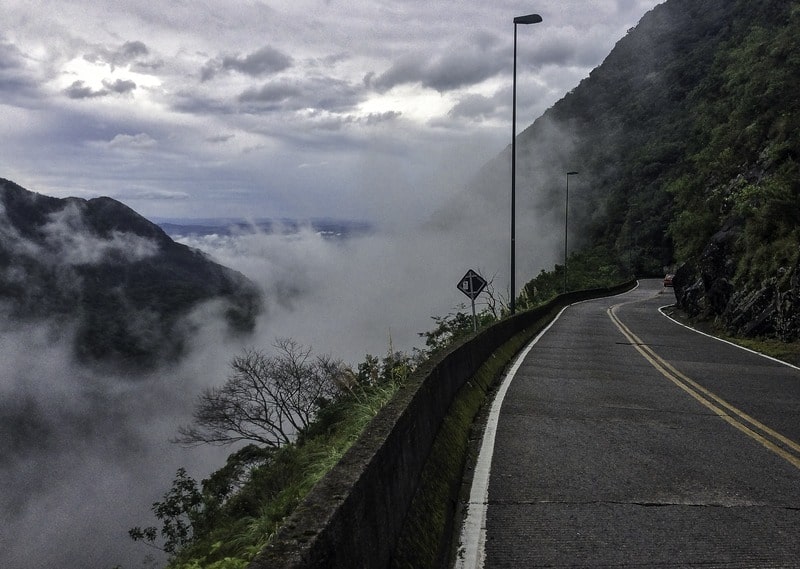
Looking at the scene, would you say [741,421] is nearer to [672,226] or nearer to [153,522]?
[672,226]

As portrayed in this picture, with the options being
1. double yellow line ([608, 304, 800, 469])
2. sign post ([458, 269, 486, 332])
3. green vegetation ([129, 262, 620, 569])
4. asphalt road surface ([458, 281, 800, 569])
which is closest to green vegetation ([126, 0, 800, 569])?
green vegetation ([129, 262, 620, 569])

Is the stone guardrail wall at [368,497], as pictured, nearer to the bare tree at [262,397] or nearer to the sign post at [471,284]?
the sign post at [471,284]

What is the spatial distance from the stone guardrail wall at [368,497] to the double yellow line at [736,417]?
141 inches

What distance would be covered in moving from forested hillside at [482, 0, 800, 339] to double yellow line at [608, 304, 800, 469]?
687 centimetres

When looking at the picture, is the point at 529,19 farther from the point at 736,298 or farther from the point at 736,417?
the point at 736,417

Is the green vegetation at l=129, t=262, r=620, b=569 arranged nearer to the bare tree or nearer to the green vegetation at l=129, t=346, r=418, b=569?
the green vegetation at l=129, t=346, r=418, b=569

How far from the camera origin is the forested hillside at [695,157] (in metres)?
22.9

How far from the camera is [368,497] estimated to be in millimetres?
3488

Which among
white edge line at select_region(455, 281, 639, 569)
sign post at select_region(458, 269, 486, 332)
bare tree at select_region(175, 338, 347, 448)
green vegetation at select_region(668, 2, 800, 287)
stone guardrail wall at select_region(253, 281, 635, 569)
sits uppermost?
green vegetation at select_region(668, 2, 800, 287)

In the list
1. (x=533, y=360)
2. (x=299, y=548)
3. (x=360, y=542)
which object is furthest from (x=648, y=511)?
(x=533, y=360)

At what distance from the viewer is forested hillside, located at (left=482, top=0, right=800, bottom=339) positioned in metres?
22.9

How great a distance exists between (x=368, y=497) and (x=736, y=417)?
7.14 meters

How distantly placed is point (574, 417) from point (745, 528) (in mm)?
4128

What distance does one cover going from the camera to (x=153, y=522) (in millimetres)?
131750
